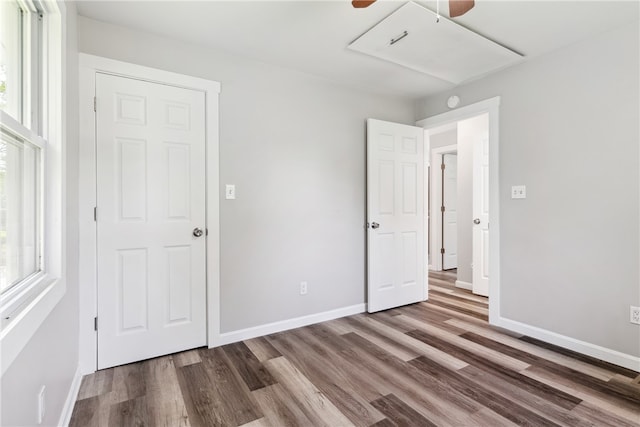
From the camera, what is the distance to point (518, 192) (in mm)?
2764

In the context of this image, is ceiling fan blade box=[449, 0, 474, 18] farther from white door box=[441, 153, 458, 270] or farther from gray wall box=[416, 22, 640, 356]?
white door box=[441, 153, 458, 270]

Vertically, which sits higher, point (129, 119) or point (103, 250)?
point (129, 119)

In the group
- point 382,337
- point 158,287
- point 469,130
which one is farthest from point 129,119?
point 469,130

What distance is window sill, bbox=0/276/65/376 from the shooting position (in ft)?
2.83

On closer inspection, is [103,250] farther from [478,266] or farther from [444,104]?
[478,266]

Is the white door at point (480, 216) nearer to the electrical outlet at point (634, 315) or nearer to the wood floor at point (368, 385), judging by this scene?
the wood floor at point (368, 385)

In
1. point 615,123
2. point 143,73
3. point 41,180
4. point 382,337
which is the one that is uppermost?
point 143,73

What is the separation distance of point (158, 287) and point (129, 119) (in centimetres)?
120

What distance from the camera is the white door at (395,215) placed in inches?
129

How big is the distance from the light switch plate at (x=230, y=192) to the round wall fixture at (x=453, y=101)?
2.36 meters

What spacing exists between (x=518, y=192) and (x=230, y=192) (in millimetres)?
2459

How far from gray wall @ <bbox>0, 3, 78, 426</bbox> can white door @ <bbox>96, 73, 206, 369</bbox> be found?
0.21 m

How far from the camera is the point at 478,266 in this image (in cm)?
401

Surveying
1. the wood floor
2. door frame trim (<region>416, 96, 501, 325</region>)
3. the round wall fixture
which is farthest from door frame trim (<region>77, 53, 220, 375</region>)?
door frame trim (<region>416, 96, 501, 325</region>)
